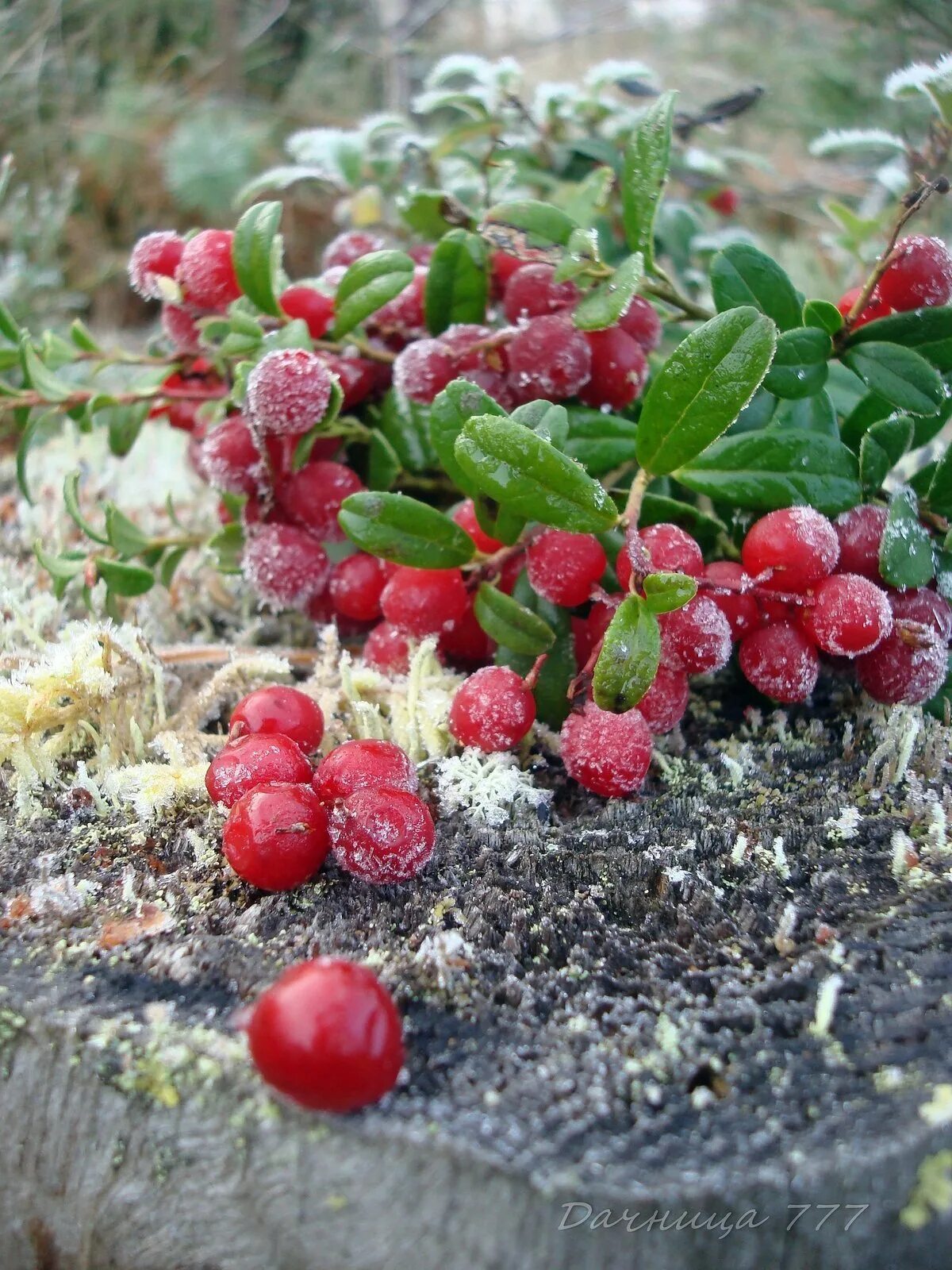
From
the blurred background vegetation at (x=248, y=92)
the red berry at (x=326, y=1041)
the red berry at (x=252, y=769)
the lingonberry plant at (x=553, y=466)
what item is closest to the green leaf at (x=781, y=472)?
the lingonberry plant at (x=553, y=466)

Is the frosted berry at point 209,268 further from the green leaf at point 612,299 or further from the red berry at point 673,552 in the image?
the red berry at point 673,552

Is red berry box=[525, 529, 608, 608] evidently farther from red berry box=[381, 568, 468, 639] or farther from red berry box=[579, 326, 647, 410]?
red berry box=[579, 326, 647, 410]

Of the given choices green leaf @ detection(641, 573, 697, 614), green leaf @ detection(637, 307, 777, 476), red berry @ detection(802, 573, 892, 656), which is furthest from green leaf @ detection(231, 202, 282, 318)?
red berry @ detection(802, 573, 892, 656)

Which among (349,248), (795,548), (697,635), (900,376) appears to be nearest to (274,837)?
(697,635)

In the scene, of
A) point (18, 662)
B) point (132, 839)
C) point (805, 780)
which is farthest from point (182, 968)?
point (805, 780)

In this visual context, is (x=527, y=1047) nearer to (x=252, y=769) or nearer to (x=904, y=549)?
(x=252, y=769)

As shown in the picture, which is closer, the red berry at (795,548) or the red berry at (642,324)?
the red berry at (795,548)
